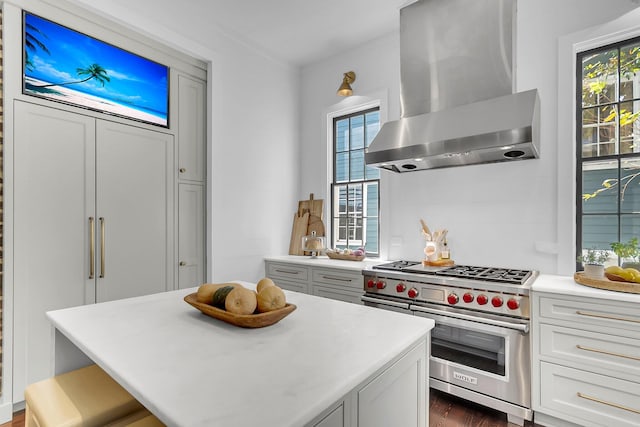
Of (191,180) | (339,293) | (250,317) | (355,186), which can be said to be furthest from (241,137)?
(250,317)

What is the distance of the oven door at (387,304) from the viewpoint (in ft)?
8.31

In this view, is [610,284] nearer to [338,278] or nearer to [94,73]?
[338,278]

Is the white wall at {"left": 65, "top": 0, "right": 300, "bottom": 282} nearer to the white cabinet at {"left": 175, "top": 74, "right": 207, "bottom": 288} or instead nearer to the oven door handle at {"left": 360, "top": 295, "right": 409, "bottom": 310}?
the white cabinet at {"left": 175, "top": 74, "right": 207, "bottom": 288}

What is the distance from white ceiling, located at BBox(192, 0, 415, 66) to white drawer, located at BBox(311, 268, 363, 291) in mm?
2305

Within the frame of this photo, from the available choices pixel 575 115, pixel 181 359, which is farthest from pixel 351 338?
pixel 575 115

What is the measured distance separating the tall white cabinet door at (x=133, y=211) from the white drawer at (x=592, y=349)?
286cm

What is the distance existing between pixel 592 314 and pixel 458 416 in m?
1.05

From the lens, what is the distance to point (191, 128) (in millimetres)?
3094

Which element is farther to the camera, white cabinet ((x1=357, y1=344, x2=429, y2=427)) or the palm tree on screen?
the palm tree on screen

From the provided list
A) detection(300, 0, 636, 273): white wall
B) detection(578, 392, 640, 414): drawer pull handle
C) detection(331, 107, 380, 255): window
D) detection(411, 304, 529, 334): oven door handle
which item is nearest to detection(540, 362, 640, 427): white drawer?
detection(578, 392, 640, 414): drawer pull handle

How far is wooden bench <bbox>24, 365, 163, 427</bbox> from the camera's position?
1029 mm

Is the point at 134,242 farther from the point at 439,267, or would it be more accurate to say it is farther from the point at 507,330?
the point at 507,330

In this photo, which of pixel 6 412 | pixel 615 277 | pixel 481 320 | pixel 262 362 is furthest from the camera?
pixel 481 320

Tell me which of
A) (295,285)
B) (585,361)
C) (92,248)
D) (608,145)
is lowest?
(585,361)
